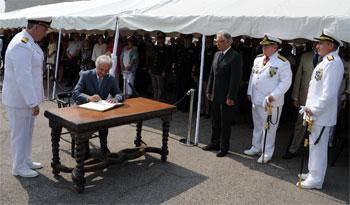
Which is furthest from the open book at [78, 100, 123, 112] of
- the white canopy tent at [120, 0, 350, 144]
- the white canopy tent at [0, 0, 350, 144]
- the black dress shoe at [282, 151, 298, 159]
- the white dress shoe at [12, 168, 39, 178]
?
the black dress shoe at [282, 151, 298, 159]

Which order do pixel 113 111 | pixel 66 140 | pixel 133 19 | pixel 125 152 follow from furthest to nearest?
pixel 133 19
pixel 66 140
pixel 125 152
pixel 113 111

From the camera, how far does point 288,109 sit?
27.9 ft

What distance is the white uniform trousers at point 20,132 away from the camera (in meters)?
4.23

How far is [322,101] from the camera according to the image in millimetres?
4156

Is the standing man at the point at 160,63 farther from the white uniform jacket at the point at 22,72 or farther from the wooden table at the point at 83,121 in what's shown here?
the white uniform jacket at the point at 22,72

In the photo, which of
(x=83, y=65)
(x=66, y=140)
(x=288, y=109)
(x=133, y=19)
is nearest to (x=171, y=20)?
(x=133, y=19)

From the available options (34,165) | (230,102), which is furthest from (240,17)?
(34,165)

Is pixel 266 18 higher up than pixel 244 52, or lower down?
higher up

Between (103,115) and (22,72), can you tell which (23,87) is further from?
(103,115)

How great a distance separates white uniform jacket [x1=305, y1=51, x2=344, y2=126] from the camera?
13.5ft

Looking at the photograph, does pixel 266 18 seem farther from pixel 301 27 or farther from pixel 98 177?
pixel 98 177

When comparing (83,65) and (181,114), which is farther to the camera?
(83,65)

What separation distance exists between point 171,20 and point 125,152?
2619 mm

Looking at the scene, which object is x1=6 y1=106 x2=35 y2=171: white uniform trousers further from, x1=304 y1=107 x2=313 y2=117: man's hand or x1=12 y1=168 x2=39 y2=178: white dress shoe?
x1=304 y1=107 x2=313 y2=117: man's hand
